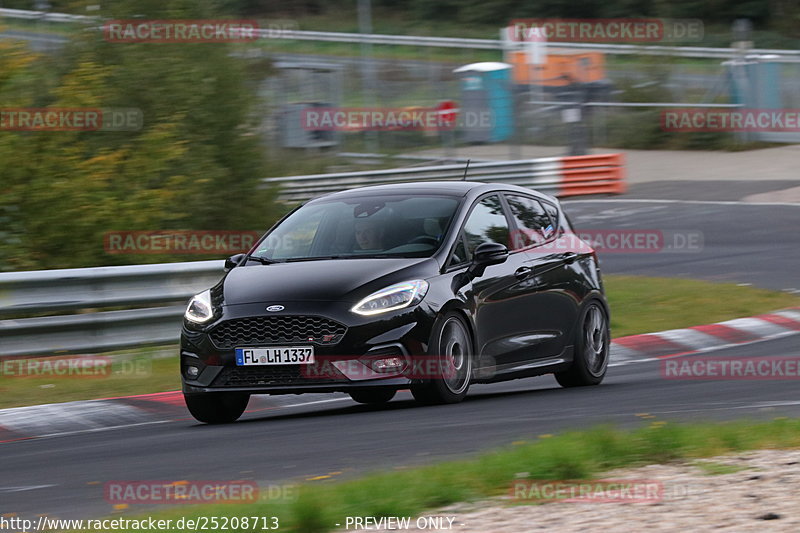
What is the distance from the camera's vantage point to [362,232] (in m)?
10.4

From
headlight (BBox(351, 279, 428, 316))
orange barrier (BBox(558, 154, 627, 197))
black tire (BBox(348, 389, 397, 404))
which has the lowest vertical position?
orange barrier (BBox(558, 154, 627, 197))

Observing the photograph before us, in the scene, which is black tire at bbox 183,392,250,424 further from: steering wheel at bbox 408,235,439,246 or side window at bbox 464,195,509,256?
side window at bbox 464,195,509,256

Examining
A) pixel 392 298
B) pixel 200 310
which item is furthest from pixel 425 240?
pixel 200 310

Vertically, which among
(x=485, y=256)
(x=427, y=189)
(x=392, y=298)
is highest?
(x=427, y=189)

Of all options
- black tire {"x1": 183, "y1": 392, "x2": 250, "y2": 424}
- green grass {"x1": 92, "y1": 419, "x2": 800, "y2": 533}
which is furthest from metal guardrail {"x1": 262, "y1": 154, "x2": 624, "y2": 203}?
green grass {"x1": 92, "y1": 419, "x2": 800, "y2": 533}

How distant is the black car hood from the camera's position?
9.45 metres

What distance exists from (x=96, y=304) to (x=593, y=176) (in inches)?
744

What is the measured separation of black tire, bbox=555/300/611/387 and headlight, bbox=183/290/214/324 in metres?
3.06

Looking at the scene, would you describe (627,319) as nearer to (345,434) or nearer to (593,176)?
(345,434)

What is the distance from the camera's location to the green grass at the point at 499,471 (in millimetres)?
5801

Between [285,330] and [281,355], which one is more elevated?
[285,330]

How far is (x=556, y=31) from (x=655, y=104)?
20.3m

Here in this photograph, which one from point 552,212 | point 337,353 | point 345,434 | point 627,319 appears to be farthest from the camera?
point 627,319

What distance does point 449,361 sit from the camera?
969 cm
